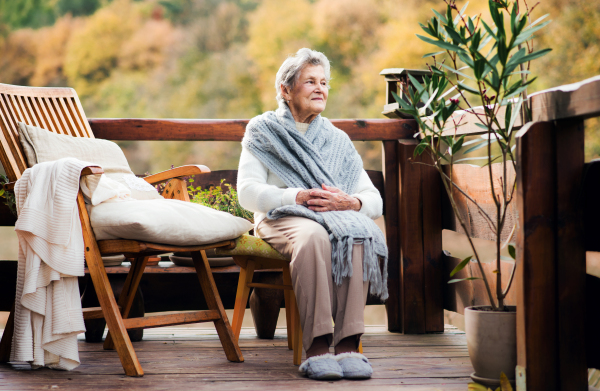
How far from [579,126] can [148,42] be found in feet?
62.9

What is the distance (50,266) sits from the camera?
2102 mm

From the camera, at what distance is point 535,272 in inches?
70.9

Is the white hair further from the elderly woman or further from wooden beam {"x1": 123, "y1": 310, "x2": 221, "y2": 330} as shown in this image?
wooden beam {"x1": 123, "y1": 310, "x2": 221, "y2": 330}

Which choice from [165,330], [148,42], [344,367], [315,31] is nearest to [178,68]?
[148,42]

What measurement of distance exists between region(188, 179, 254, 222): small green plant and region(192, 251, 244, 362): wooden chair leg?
563 millimetres

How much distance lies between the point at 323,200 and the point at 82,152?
1.06 m

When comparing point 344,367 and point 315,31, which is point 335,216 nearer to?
point 344,367

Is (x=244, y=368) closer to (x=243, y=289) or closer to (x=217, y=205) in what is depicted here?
(x=243, y=289)

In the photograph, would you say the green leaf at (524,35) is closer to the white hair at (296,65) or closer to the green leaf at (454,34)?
the green leaf at (454,34)

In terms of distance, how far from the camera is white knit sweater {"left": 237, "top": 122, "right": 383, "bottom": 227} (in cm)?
239

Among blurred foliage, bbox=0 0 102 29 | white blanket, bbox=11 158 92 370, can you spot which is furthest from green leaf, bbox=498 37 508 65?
blurred foliage, bbox=0 0 102 29

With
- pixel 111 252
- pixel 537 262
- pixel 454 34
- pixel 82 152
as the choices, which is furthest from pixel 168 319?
pixel 454 34

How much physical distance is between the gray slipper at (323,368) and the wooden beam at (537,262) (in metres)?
0.61

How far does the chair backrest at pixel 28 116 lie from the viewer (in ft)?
7.63
